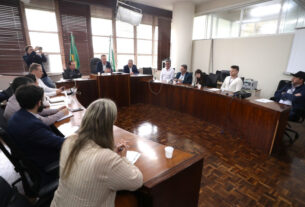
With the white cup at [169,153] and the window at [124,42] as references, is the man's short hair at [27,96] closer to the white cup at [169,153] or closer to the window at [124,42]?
the white cup at [169,153]

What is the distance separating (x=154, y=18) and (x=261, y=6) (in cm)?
402

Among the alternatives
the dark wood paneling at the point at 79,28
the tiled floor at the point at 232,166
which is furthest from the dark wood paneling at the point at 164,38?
the tiled floor at the point at 232,166

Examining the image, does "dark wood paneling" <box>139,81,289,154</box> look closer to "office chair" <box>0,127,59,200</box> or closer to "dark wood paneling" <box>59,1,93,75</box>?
"dark wood paneling" <box>59,1,93,75</box>

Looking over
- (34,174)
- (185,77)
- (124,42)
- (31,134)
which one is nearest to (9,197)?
(34,174)

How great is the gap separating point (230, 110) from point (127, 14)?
3.99 m

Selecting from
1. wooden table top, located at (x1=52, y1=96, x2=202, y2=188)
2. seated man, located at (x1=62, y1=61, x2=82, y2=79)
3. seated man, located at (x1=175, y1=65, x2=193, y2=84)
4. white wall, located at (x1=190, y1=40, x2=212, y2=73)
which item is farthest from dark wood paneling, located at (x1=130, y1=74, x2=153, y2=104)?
wooden table top, located at (x1=52, y1=96, x2=202, y2=188)

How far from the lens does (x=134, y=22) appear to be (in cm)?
526

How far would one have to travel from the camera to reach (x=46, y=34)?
17.5 ft

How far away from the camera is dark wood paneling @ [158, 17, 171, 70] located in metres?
7.13

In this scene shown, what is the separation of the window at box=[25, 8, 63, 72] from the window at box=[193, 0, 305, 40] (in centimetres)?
563

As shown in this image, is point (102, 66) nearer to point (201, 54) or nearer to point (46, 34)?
point (46, 34)

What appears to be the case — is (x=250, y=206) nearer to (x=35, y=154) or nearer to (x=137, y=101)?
(x=35, y=154)

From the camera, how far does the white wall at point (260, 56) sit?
4648 mm

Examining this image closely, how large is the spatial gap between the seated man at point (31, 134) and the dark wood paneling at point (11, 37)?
4974 mm
